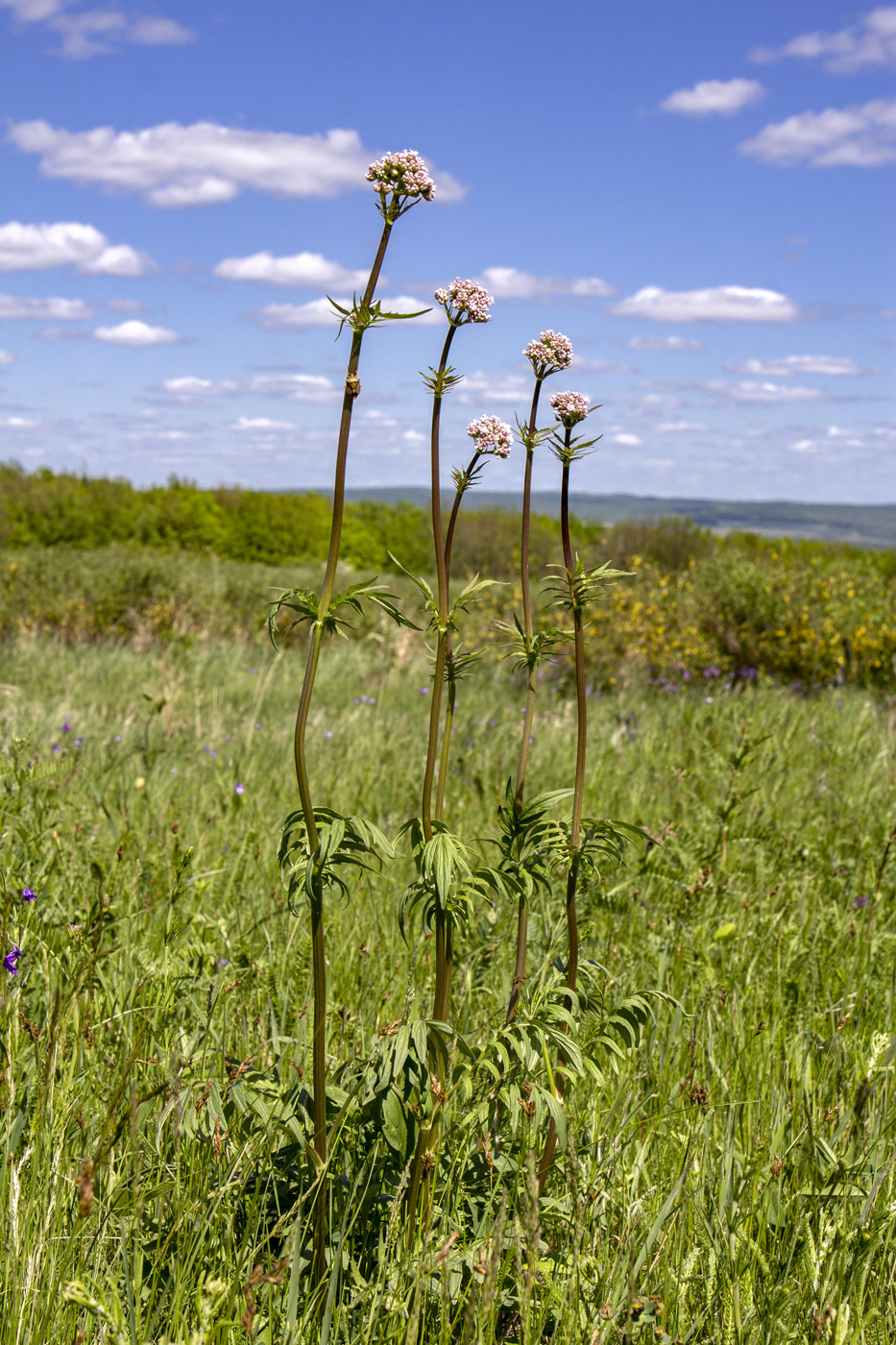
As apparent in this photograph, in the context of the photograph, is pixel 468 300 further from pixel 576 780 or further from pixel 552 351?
pixel 576 780

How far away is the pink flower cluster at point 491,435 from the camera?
4.42 ft

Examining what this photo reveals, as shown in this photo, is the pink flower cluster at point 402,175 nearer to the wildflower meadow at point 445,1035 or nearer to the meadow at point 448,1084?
the wildflower meadow at point 445,1035

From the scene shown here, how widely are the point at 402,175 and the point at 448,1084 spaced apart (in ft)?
4.70

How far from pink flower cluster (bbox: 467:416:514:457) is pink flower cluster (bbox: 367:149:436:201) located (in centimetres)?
32

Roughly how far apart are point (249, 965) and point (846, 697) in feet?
22.7

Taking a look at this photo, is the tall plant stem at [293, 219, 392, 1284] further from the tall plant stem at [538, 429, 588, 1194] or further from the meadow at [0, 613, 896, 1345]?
the tall plant stem at [538, 429, 588, 1194]

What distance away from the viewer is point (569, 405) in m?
1.42

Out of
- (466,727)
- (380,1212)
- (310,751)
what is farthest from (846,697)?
(380,1212)

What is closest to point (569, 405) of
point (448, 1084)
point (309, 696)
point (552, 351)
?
point (552, 351)

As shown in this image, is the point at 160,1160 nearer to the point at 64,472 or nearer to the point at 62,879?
the point at 62,879

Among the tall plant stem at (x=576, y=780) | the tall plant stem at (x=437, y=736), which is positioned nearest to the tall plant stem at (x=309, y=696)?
the tall plant stem at (x=437, y=736)

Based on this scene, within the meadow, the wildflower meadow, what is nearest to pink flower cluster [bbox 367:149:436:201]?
the wildflower meadow

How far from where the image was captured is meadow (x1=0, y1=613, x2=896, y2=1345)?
4.45 ft

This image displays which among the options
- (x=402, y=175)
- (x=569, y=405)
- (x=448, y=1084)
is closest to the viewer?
(x=402, y=175)
